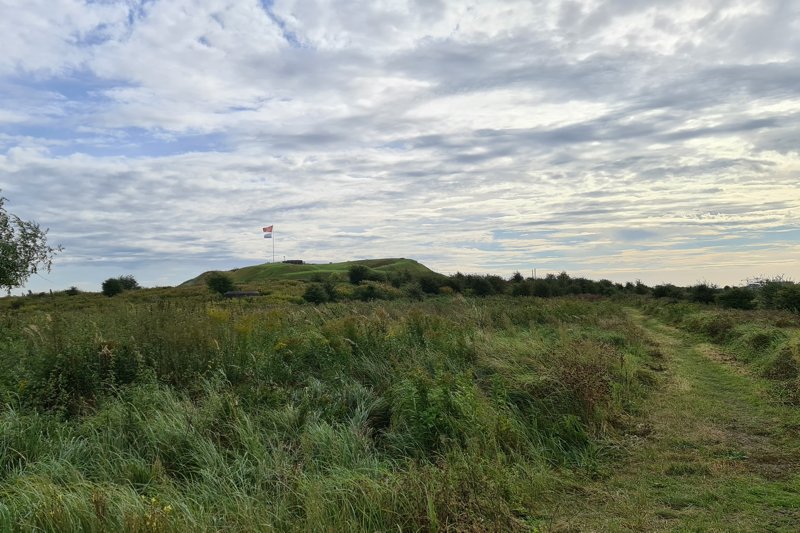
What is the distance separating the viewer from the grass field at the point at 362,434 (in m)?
4.51

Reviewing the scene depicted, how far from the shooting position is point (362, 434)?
643 centimetres

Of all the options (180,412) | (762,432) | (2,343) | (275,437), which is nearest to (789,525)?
(762,432)

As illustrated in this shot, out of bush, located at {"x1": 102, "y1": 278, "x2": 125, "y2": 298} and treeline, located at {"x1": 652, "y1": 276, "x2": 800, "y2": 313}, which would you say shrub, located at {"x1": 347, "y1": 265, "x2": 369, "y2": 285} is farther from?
treeline, located at {"x1": 652, "y1": 276, "x2": 800, "y2": 313}

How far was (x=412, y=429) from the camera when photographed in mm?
6590

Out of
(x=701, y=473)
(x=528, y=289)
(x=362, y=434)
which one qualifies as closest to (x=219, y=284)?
(x=528, y=289)

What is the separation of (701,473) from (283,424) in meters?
4.70

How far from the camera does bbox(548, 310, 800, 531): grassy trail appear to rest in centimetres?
485

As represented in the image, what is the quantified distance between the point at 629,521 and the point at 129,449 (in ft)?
16.1

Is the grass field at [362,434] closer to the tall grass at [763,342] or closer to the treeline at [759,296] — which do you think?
the tall grass at [763,342]

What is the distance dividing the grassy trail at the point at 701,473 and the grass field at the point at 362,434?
27 mm

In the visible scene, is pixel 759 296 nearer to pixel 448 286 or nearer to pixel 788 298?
pixel 788 298

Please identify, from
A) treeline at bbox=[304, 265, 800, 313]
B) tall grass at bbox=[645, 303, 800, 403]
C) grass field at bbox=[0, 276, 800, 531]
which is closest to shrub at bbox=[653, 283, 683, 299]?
treeline at bbox=[304, 265, 800, 313]

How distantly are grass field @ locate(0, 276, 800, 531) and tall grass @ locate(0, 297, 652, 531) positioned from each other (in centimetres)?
3

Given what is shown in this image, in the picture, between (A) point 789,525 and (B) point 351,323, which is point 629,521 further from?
(B) point 351,323
